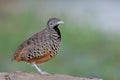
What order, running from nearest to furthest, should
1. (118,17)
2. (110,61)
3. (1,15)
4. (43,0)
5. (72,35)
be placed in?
(110,61)
(72,35)
(1,15)
(118,17)
(43,0)

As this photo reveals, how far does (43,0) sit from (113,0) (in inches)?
95.2

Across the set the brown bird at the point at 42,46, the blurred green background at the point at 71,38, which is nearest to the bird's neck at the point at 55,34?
the brown bird at the point at 42,46

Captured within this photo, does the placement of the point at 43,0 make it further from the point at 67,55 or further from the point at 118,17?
the point at 67,55

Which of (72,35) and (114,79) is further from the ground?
(72,35)

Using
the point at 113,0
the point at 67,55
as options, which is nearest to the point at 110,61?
the point at 67,55

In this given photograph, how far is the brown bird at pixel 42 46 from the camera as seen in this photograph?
27.2ft

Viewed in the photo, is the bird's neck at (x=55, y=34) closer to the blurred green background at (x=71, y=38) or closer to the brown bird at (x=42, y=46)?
the brown bird at (x=42, y=46)

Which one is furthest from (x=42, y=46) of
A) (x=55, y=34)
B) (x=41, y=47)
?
(x=55, y=34)

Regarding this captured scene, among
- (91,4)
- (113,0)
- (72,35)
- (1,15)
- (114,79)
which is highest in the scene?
(113,0)

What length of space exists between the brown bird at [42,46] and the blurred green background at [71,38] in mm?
3230

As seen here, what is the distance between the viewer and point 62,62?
12.9 metres

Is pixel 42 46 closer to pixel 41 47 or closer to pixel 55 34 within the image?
pixel 41 47

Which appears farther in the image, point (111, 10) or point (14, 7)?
point (111, 10)

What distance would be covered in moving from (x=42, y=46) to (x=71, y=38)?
224 inches
